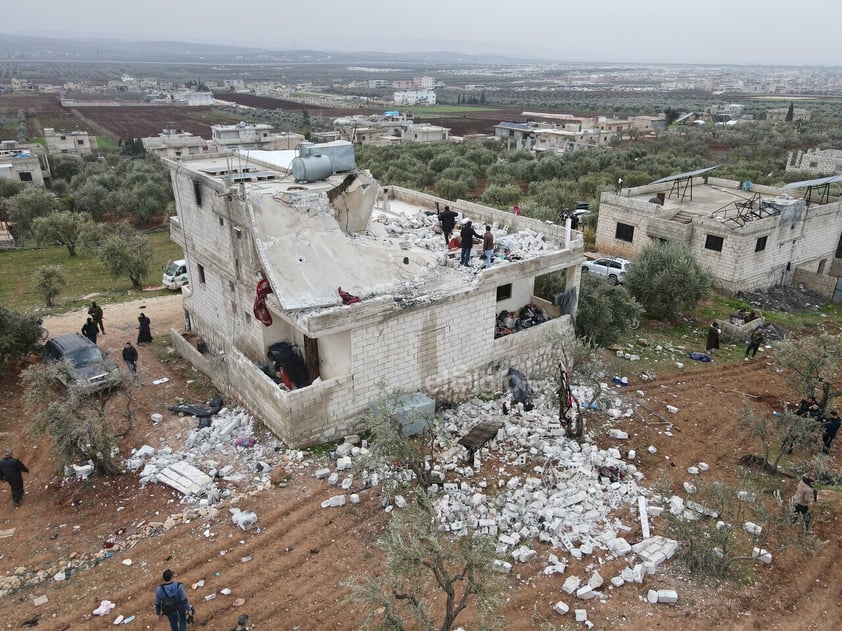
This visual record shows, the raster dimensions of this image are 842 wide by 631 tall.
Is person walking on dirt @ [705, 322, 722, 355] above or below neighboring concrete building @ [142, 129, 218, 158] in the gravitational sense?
below

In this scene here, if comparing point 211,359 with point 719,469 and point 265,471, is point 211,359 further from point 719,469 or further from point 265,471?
point 719,469

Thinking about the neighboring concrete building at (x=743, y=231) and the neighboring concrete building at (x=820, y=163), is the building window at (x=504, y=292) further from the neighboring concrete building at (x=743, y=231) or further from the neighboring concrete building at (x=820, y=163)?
the neighboring concrete building at (x=820, y=163)

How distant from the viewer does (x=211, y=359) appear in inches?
644

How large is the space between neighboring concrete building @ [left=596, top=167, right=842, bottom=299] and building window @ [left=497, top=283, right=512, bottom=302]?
43.2 ft

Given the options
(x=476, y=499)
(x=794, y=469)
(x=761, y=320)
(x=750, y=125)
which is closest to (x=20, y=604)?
(x=476, y=499)

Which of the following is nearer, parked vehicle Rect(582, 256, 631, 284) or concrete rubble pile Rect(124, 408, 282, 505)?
concrete rubble pile Rect(124, 408, 282, 505)

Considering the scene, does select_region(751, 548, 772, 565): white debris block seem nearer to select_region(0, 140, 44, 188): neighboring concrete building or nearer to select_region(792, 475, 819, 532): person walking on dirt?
select_region(792, 475, 819, 532): person walking on dirt

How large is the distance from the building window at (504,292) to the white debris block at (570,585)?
8.89 m

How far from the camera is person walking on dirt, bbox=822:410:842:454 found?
13.5 metres

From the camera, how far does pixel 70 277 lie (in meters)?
32.0

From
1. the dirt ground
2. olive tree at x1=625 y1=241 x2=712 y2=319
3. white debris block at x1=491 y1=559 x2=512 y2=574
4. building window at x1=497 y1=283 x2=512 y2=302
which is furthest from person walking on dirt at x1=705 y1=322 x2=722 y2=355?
white debris block at x1=491 y1=559 x2=512 y2=574

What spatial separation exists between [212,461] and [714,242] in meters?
22.5

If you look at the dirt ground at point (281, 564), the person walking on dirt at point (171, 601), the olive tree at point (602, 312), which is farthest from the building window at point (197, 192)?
the olive tree at point (602, 312)

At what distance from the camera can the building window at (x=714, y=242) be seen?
2557 cm
